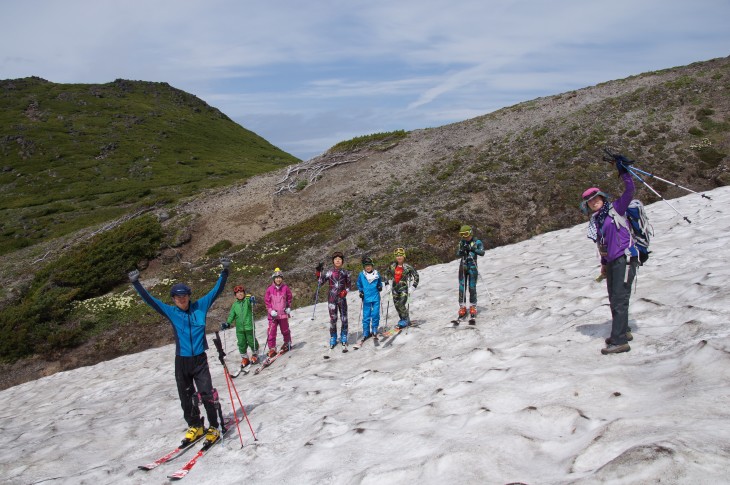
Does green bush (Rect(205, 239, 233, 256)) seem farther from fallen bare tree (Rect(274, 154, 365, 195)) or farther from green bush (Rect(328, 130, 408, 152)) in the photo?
green bush (Rect(328, 130, 408, 152))

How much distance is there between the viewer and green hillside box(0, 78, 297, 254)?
7132 cm

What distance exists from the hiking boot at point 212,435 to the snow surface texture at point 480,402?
0.23 metres

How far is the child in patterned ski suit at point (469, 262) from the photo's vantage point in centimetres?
Answer: 1358

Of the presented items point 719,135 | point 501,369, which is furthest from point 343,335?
point 719,135

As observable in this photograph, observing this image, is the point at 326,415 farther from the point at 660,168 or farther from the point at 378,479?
the point at 660,168

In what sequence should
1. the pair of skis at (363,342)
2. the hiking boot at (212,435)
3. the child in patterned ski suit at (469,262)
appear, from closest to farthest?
the hiking boot at (212,435)
the child in patterned ski suit at (469,262)
the pair of skis at (363,342)

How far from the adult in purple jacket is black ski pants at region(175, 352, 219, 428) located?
7.64 metres

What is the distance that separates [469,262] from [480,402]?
5.80 metres

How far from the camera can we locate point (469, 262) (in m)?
13.9

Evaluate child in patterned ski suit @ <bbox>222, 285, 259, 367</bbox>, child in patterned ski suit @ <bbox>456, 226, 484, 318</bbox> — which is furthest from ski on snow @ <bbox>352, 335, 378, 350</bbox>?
child in patterned ski suit @ <bbox>222, 285, 259, 367</bbox>

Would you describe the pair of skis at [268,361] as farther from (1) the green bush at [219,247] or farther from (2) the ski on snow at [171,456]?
(1) the green bush at [219,247]

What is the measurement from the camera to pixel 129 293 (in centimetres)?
2788

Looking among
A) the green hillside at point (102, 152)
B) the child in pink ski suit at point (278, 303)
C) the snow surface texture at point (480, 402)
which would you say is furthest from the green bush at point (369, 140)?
the child in pink ski suit at point (278, 303)

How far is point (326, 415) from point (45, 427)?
30.0 ft
